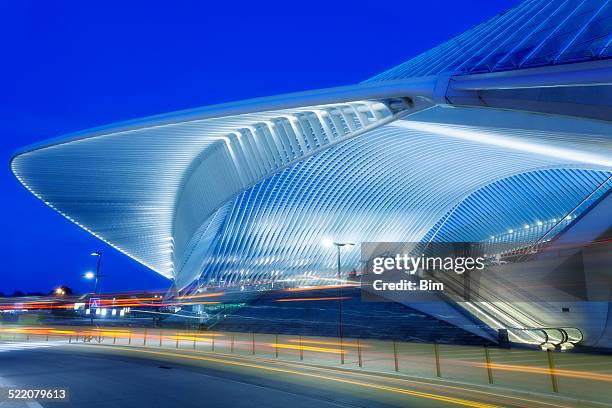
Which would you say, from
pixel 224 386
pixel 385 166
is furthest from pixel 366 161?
pixel 224 386

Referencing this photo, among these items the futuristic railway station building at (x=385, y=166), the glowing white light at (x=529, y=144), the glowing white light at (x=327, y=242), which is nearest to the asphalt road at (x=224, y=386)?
the futuristic railway station building at (x=385, y=166)

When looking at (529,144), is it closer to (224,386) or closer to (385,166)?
(224,386)

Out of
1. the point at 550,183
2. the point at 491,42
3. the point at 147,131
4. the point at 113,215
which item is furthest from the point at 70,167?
the point at 550,183

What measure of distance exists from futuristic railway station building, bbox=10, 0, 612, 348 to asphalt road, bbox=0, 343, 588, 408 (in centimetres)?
785

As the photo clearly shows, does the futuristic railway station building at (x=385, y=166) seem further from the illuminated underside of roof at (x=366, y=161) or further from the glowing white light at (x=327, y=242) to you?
the glowing white light at (x=327, y=242)

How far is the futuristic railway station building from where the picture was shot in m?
14.6

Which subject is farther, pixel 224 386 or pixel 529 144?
pixel 529 144

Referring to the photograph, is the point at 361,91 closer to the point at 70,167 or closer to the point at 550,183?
the point at 70,167

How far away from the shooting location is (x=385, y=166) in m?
40.5

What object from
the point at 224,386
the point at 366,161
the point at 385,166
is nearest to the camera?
the point at 224,386

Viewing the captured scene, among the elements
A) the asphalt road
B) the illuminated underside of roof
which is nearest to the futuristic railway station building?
the illuminated underside of roof

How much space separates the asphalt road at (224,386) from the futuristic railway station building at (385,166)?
7846 millimetres

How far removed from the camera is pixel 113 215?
148ft

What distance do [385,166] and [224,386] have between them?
3072 centimetres
